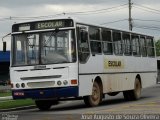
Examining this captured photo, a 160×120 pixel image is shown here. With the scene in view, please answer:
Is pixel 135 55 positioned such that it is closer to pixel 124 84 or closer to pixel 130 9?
pixel 124 84

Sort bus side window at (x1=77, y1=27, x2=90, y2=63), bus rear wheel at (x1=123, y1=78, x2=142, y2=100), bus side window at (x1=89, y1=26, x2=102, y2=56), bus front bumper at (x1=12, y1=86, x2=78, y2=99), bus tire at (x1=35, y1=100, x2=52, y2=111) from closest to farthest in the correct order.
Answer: bus front bumper at (x1=12, y1=86, x2=78, y2=99), bus side window at (x1=77, y1=27, x2=90, y2=63), bus side window at (x1=89, y1=26, x2=102, y2=56), bus tire at (x1=35, y1=100, x2=52, y2=111), bus rear wheel at (x1=123, y1=78, x2=142, y2=100)

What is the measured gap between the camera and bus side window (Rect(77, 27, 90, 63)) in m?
21.7

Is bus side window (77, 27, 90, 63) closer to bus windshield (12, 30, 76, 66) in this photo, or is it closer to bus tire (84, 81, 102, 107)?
bus windshield (12, 30, 76, 66)


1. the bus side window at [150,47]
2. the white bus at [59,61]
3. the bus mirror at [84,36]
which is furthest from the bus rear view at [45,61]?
the bus side window at [150,47]

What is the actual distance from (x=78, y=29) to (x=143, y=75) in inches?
318

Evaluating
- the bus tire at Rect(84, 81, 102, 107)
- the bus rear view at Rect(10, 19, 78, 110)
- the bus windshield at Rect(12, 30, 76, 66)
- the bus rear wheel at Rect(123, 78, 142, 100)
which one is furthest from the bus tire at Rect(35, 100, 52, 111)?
the bus rear wheel at Rect(123, 78, 142, 100)

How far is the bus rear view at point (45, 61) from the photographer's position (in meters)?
21.4

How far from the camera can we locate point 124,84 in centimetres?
2620

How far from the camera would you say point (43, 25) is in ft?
72.6

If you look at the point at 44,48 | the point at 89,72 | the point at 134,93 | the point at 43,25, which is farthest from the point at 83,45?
the point at 134,93

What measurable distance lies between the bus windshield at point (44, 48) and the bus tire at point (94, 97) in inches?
83.0

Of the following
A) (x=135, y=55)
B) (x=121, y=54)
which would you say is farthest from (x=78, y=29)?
(x=135, y=55)

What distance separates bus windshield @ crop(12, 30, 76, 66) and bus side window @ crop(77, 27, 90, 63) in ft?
1.29

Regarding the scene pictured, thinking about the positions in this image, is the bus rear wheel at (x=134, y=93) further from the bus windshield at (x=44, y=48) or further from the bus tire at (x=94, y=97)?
the bus windshield at (x=44, y=48)
